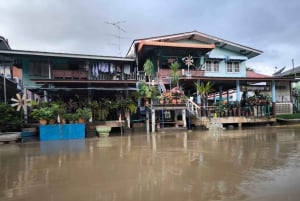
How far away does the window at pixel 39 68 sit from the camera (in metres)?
19.8

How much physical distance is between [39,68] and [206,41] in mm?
12526

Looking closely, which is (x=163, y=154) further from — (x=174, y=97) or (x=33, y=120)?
(x=33, y=120)

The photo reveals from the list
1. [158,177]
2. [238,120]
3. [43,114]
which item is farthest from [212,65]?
[158,177]

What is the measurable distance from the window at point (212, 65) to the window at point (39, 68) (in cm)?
1186

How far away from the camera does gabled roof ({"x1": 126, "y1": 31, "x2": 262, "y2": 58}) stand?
2159 cm

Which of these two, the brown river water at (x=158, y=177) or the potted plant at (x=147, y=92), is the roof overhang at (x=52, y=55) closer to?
the potted plant at (x=147, y=92)

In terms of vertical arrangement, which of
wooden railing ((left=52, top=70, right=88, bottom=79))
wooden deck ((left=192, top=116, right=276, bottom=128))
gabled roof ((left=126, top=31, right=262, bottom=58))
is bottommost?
wooden deck ((left=192, top=116, right=276, bottom=128))

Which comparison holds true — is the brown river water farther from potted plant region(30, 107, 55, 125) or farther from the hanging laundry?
the hanging laundry

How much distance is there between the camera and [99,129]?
14836 millimetres

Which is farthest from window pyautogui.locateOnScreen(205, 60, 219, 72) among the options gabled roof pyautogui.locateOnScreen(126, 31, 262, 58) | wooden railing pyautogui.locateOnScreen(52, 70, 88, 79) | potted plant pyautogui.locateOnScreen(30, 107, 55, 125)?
potted plant pyautogui.locateOnScreen(30, 107, 55, 125)

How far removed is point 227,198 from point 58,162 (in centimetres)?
461

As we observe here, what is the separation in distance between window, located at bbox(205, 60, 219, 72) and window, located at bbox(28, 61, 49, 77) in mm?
11864

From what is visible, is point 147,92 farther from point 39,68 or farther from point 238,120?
point 39,68

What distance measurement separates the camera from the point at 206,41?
23359 millimetres
